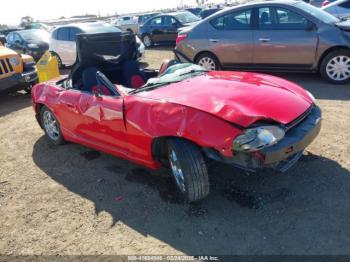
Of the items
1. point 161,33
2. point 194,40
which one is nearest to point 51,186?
point 194,40

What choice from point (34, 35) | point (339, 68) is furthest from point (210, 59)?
point (34, 35)

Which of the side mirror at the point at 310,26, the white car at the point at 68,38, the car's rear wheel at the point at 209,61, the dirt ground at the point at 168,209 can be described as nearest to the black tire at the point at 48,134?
the dirt ground at the point at 168,209

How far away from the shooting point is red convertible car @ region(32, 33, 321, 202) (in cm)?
302

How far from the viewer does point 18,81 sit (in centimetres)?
821

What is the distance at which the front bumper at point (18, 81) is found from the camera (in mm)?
7970

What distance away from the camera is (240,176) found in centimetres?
396

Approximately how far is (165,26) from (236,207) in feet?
44.3

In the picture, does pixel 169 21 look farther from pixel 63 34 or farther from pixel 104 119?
pixel 104 119

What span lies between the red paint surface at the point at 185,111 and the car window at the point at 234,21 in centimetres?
394

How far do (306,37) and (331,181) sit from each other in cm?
434

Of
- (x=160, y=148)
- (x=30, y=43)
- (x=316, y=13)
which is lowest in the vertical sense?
(x=30, y=43)

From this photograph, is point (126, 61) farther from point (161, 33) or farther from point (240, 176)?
point (161, 33)

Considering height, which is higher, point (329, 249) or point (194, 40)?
point (194, 40)

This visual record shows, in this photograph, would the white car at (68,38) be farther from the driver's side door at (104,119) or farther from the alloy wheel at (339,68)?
the driver's side door at (104,119)
